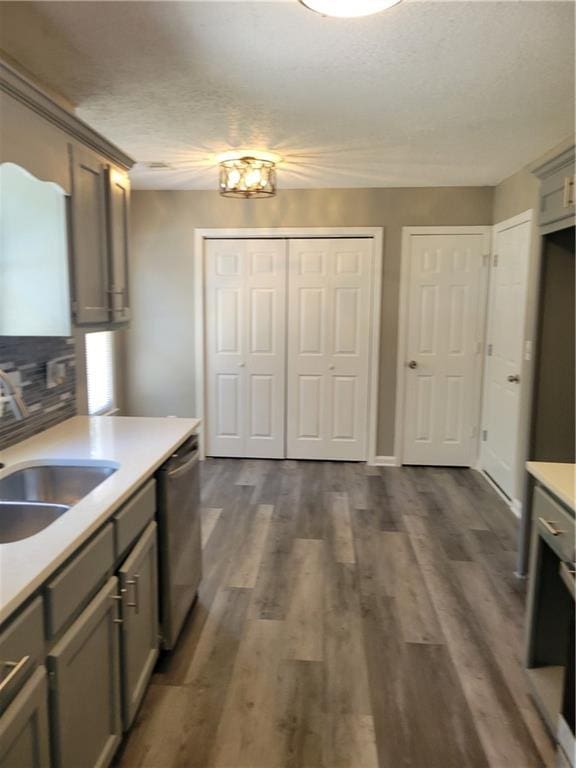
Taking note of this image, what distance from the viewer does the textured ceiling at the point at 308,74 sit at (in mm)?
1878

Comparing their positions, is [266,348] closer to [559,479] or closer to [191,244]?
[191,244]

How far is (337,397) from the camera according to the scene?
16.5 ft

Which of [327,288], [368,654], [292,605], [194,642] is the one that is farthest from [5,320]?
[327,288]

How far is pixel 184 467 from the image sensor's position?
238cm

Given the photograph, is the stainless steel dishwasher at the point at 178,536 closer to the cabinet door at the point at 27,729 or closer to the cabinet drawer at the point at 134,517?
the cabinet drawer at the point at 134,517

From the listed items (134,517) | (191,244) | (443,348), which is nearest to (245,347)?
(191,244)

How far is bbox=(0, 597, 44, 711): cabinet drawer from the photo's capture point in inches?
43.5

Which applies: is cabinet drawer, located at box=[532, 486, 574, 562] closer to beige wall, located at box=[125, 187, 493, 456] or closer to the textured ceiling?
the textured ceiling

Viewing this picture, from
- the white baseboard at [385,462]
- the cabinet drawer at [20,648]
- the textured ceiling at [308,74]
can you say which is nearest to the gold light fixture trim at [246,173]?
the textured ceiling at [308,74]

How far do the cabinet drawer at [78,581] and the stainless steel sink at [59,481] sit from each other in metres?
0.45

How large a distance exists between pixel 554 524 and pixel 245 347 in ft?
11.4

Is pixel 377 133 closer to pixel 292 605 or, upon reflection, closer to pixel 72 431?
pixel 72 431

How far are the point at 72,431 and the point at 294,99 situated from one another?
188 cm

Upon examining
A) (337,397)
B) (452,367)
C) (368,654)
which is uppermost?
(452,367)
